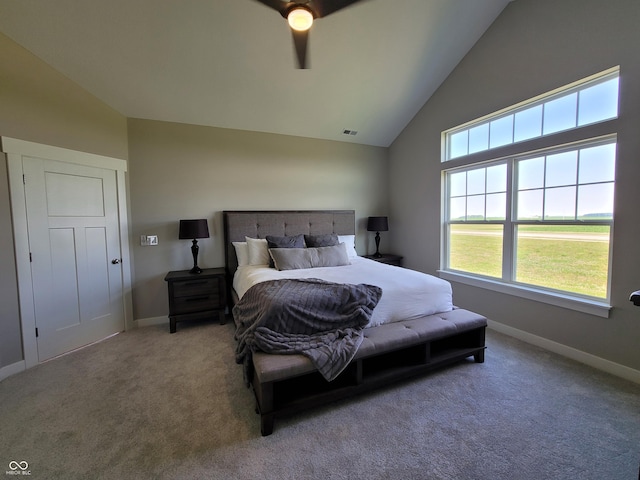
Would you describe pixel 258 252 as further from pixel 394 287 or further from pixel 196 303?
pixel 394 287

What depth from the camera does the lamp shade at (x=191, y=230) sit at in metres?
3.36

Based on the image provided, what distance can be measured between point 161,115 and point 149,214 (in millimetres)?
1291

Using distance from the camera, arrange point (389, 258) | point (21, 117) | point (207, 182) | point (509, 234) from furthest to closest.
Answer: point (389, 258)
point (207, 182)
point (509, 234)
point (21, 117)

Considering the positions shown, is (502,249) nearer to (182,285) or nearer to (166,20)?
(182,285)

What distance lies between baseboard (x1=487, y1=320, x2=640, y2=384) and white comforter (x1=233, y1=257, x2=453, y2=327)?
3.32ft

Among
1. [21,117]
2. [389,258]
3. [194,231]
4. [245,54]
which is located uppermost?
[245,54]

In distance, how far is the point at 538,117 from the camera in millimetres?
2781

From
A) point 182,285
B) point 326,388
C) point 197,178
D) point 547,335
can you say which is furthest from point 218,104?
point 547,335

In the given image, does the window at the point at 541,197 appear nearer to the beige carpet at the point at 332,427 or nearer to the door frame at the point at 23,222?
the beige carpet at the point at 332,427

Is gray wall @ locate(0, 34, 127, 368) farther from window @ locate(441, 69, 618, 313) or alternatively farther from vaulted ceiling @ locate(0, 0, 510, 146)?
window @ locate(441, 69, 618, 313)

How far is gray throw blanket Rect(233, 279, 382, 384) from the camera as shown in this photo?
184cm

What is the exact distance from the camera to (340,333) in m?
2.05

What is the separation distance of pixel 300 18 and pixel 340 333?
2240 millimetres

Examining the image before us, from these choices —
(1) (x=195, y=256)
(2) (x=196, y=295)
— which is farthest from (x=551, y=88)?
(2) (x=196, y=295)
